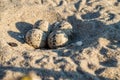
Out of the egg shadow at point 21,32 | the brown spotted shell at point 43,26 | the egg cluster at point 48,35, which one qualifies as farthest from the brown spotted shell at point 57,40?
the egg shadow at point 21,32

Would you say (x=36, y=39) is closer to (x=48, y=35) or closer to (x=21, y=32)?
(x=48, y=35)

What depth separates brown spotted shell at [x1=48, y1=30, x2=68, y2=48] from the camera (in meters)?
2.96

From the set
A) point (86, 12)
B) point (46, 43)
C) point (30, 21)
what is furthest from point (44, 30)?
point (86, 12)

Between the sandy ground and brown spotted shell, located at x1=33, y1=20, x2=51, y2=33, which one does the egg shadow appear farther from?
brown spotted shell, located at x1=33, y1=20, x2=51, y2=33

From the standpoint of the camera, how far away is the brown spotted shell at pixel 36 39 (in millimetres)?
3049

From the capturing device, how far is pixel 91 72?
2.30m

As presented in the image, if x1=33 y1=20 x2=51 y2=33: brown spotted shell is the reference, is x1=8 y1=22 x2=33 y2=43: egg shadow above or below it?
below

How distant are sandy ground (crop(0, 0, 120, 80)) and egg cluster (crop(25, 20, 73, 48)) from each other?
120 mm

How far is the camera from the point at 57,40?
2955 millimetres

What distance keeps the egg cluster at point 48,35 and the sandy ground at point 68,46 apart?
0.39ft

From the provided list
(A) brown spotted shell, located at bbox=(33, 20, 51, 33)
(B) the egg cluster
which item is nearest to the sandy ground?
(B) the egg cluster

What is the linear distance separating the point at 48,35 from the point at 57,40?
31 centimetres

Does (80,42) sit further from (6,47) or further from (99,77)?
(6,47)

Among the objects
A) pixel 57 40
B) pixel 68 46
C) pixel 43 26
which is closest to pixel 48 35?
pixel 43 26
